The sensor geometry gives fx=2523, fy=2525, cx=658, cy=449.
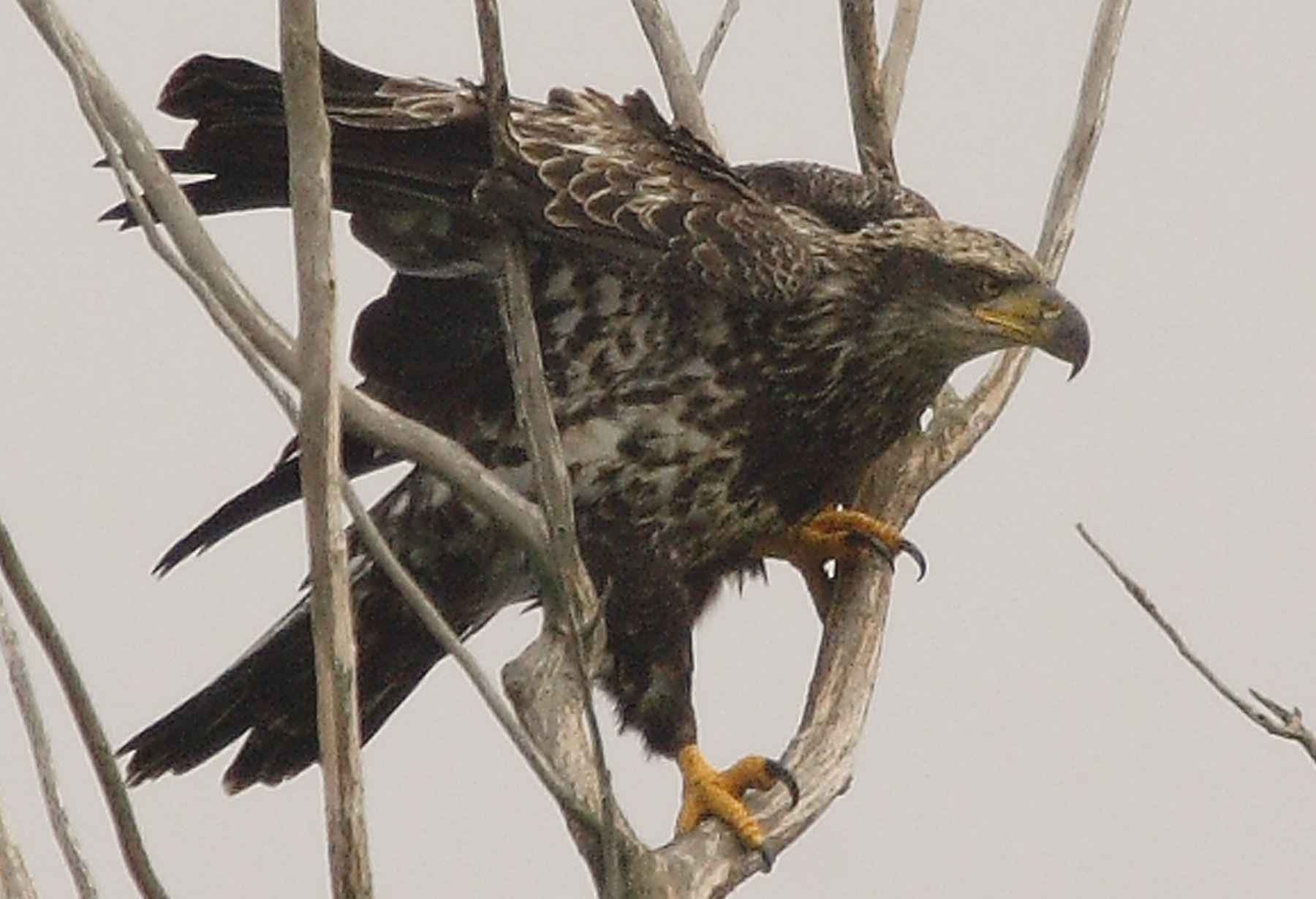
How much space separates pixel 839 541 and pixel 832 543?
0.02 m

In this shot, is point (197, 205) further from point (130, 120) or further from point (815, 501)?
point (130, 120)

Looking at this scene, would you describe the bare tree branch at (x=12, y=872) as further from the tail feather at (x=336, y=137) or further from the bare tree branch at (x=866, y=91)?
the bare tree branch at (x=866, y=91)

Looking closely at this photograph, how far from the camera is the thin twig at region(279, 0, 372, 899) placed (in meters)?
2.84

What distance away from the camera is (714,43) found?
559 cm

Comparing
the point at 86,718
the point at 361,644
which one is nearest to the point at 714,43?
the point at 361,644

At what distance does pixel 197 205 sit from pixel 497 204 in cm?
59

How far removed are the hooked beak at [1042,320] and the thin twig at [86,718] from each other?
266 cm

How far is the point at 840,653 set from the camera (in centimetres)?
499

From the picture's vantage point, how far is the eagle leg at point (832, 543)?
5391 millimetres

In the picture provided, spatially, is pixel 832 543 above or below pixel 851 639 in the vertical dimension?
above

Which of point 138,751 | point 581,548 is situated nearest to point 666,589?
point 581,548

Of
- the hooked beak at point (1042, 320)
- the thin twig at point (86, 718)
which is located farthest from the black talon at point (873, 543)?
the thin twig at point (86, 718)

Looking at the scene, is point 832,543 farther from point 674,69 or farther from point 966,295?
point 674,69

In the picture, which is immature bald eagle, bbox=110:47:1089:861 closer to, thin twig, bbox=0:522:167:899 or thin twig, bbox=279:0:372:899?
thin twig, bbox=279:0:372:899
